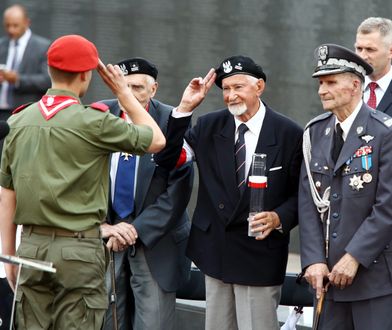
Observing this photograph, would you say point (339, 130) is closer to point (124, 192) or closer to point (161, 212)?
point (161, 212)

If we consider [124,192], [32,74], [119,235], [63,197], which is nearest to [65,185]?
[63,197]

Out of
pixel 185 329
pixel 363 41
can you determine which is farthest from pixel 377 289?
pixel 185 329

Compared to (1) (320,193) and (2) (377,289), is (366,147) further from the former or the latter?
(2) (377,289)

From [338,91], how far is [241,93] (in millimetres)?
609

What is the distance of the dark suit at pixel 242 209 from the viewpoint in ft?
18.6

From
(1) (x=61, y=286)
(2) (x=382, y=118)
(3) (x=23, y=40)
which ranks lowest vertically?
(1) (x=61, y=286)

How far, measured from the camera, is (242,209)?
5.68 metres

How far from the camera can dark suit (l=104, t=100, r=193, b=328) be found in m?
6.06

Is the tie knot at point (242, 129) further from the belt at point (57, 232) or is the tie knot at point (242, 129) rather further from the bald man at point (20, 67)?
the bald man at point (20, 67)

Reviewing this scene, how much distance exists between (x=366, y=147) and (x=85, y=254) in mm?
1513

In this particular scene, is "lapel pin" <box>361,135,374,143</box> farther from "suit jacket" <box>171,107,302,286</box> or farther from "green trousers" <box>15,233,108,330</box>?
"green trousers" <box>15,233,108,330</box>

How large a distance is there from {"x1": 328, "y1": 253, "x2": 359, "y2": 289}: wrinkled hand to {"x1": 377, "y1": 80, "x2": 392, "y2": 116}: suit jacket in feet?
3.72

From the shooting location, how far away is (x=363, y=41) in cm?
623

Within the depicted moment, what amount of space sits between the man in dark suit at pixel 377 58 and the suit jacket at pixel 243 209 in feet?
1.87
